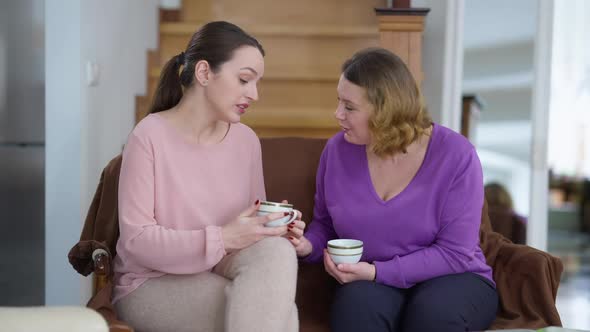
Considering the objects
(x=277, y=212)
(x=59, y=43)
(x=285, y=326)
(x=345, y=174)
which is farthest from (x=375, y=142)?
(x=59, y=43)

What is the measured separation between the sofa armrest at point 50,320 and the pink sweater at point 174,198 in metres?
0.49

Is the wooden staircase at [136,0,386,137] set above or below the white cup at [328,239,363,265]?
above

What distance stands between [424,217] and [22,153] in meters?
1.77

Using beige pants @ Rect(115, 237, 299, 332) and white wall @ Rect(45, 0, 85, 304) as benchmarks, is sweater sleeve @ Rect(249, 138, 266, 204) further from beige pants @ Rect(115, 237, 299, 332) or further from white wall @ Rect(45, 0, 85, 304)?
white wall @ Rect(45, 0, 85, 304)

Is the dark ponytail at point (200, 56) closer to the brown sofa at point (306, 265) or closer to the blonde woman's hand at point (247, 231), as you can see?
the brown sofa at point (306, 265)

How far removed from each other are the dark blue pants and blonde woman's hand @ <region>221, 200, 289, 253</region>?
29 centimetres

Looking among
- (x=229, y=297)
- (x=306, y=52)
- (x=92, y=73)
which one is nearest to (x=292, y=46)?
(x=306, y=52)

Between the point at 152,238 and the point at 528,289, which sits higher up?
the point at 152,238

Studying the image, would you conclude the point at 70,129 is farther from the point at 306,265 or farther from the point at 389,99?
the point at 389,99

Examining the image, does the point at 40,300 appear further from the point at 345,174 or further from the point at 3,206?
the point at 345,174

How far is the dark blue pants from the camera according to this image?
1.83 meters

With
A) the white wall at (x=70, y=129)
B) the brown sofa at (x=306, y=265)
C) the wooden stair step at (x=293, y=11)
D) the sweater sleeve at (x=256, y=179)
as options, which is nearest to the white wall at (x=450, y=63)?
the wooden stair step at (x=293, y=11)

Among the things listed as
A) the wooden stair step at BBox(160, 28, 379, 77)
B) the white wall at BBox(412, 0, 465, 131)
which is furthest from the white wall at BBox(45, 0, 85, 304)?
the white wall at BBox(412, 0, 465, 131)

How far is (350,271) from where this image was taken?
74.6 inches
